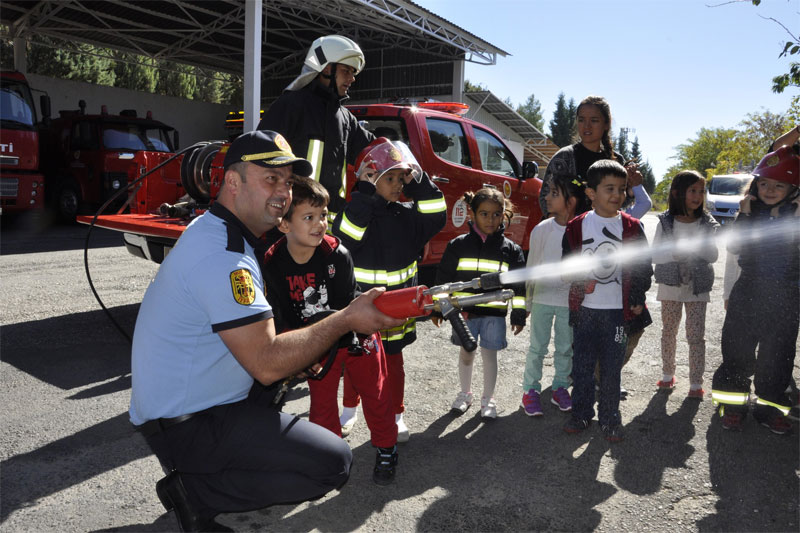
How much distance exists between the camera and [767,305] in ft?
12.3

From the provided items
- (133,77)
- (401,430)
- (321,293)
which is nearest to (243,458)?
(321,293)

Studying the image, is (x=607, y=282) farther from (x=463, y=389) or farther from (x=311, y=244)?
(x=311, y=244)

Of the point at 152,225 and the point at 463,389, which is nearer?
the point at 463,389

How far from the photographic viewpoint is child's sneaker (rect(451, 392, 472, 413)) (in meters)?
4.05

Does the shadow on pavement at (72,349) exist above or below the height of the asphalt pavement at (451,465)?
above

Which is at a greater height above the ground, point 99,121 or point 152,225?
point 99,121

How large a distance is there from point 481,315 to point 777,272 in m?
Answer: 1.81

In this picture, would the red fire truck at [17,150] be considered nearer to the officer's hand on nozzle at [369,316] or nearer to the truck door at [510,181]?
Result: the truck door at [510,181]

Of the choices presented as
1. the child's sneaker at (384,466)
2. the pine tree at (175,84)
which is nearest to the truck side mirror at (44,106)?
the child's sneaker at (384,466)

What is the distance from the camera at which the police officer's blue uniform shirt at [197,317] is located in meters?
2.04

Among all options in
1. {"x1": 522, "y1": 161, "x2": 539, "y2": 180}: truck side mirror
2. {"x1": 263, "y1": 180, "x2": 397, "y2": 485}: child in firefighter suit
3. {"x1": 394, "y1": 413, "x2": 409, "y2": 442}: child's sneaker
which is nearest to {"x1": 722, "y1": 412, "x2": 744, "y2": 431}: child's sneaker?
{"x1": 394, "y1": 413, "x2": 409, "y2": 442}: child's sneaker

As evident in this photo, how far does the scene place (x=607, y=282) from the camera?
3777 mm

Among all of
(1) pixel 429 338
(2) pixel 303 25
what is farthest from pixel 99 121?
(1) pixel 429 338

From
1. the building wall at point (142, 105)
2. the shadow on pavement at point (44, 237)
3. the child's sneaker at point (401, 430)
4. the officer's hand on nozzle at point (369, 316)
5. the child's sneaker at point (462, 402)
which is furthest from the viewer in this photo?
the building wall at point (142, 105)
